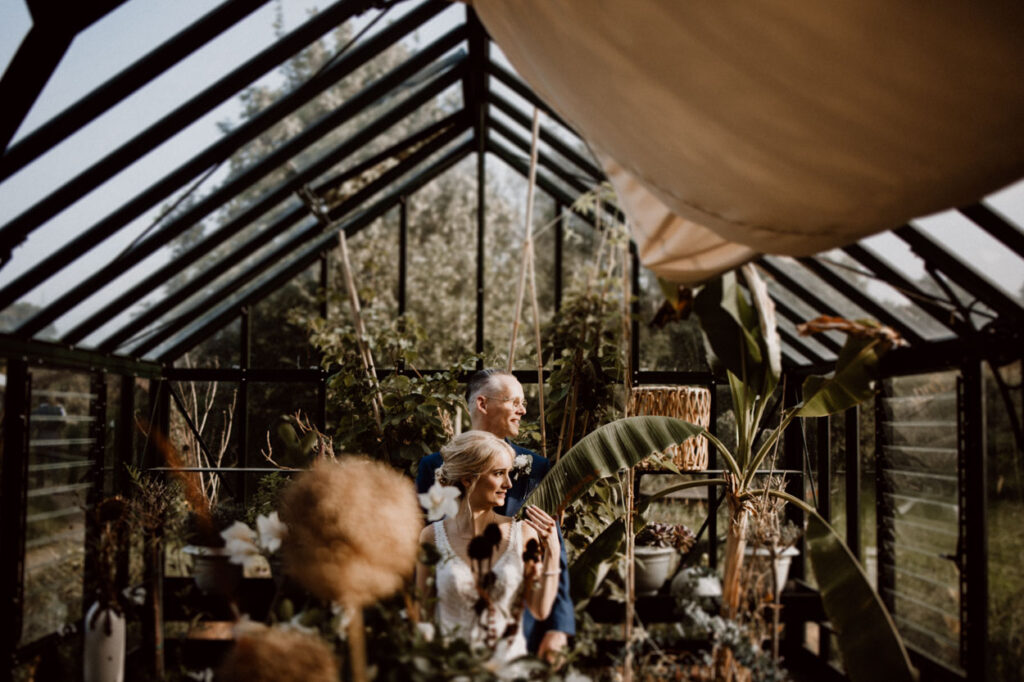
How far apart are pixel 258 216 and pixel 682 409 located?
2.72 meters

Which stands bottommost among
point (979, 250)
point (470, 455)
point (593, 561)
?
point (593, 561)

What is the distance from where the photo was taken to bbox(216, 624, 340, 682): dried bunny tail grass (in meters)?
1.14

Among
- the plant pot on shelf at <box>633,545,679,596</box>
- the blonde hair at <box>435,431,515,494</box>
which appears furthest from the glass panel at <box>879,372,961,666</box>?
the blonde hair at <box>435,431,515,494</box>

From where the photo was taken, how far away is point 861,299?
4188 millimetres

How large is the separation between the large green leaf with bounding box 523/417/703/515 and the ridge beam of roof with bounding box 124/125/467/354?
317cm

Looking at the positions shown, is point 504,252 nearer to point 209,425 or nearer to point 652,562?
point 209,425

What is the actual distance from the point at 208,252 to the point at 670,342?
10.7ft

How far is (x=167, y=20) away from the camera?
2.79 metres

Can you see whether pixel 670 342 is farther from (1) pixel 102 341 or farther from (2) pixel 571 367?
(1) pixel 102 341

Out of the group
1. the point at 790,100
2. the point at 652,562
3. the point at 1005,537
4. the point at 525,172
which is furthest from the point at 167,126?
the point at 1005,537

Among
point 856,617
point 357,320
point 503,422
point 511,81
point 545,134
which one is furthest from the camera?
point 545,134

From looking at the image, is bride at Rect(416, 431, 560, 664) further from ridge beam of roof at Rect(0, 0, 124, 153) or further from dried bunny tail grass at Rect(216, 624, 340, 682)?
ridge beam of roof at Rect(0, 0, 124, 153)

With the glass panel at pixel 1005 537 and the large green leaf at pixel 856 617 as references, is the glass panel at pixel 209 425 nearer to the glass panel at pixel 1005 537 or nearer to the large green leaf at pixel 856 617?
the large green leaf at pixel 856 617

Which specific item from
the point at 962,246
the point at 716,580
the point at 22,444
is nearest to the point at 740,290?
the point at 962,246
